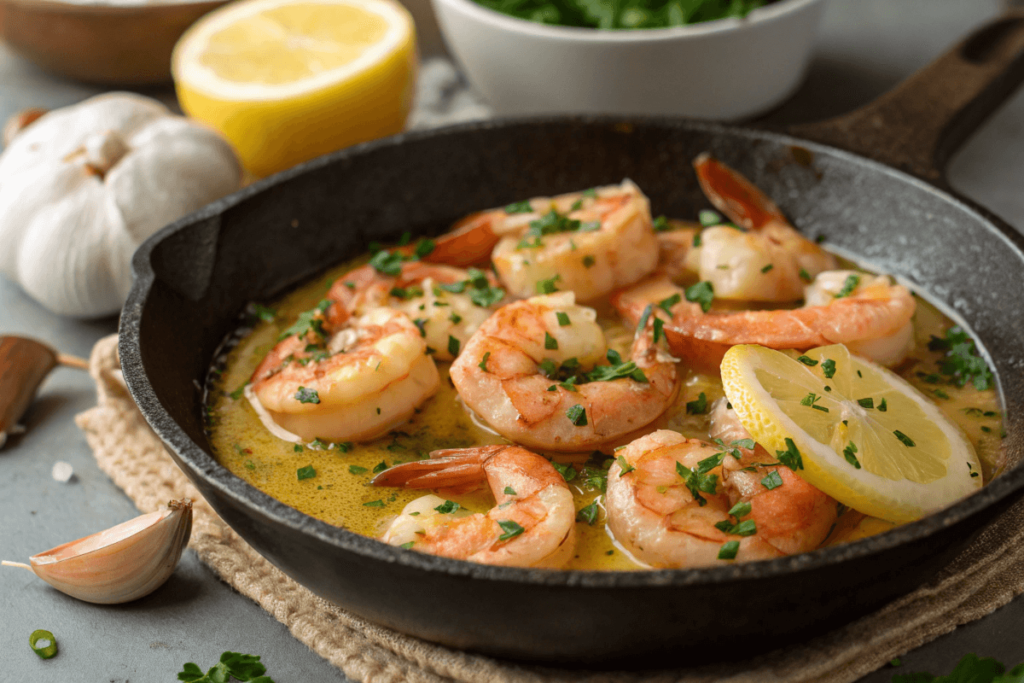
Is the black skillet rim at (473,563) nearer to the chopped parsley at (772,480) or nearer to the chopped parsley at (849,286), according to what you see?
the chopped parsley at (772,480)

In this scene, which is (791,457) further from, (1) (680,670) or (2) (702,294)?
(2) (702,294)

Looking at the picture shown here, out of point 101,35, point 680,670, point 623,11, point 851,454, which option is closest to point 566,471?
point 680,670

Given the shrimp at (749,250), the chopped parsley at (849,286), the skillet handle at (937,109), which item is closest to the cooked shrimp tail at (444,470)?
the shrimp at (749,250)

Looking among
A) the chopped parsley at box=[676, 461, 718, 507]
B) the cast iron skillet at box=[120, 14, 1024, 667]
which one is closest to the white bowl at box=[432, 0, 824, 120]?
the cast iron skillet at box=[120, 14, 1024, 667]

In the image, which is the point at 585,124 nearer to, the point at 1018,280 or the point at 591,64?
the point at 591,64

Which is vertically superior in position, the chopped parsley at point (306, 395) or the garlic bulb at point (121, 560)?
the chopped parsley at point (306, 395)

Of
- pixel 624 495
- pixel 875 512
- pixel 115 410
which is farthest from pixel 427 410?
pixel 875 512

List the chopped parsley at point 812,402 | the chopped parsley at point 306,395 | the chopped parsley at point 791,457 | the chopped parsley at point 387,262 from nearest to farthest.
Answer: the chopped parsley at point 791,457
the chopped parsley at point 812,402
the chopped parsley at point 306,395
the chopped parsley at point 387,262
